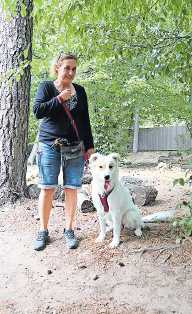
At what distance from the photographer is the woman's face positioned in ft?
15.2

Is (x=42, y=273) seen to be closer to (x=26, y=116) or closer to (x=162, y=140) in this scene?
(x=26, y=116)

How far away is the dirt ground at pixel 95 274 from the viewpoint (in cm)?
377

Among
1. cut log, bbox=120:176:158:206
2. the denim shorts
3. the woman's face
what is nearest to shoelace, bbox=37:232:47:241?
the denim shorts

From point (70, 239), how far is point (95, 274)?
0.72 metres

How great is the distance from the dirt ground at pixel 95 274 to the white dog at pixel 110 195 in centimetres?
22

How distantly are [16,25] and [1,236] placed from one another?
2.98 meters

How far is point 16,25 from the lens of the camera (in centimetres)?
638

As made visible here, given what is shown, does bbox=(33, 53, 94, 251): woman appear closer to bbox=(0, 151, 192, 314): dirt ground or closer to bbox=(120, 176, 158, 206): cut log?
bbox=(0, 151, 192, 314): dirt ground

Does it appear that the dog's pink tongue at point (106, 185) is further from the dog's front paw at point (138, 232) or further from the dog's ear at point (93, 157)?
the dog's front paw at point (138, 232)

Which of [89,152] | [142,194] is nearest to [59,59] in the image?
[89,152]

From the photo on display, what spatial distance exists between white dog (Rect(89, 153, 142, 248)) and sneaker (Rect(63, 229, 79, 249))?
25cm

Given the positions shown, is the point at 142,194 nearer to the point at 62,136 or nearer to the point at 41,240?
the point at 41,240

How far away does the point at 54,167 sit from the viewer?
189 inches

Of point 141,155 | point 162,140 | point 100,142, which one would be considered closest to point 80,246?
point 100,142
